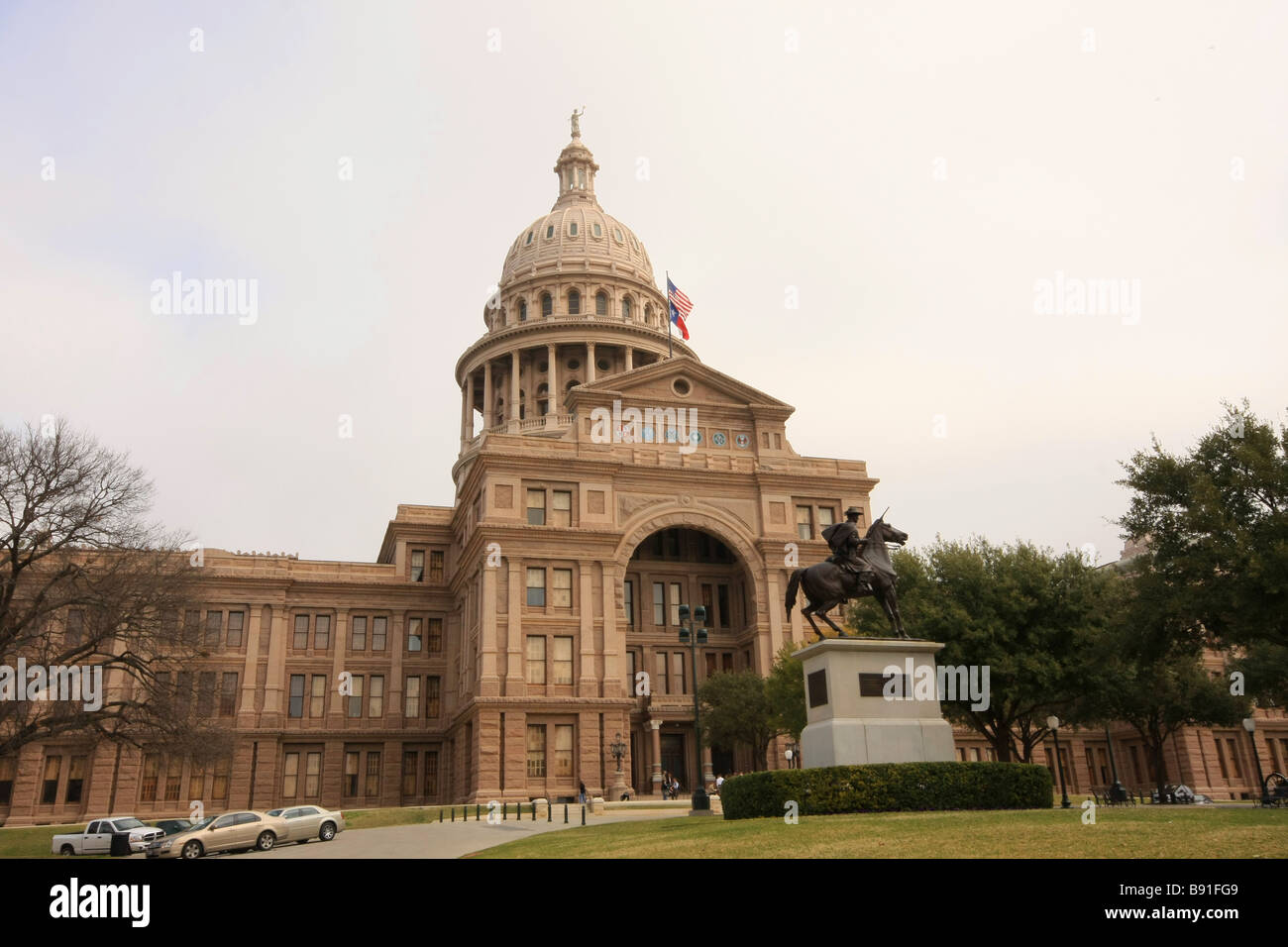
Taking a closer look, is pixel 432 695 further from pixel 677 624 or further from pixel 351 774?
pixel 677 624

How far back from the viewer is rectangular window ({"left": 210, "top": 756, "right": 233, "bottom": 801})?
196 ft

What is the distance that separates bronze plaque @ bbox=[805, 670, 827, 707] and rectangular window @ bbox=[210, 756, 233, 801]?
4709 cm

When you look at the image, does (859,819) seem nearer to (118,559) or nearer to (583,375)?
(118,559)

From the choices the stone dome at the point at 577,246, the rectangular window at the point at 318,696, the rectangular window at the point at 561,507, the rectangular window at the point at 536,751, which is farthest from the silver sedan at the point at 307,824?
the stone dome at the point at 577,246

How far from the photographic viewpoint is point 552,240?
3698 inches

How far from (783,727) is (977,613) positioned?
12.6 meters

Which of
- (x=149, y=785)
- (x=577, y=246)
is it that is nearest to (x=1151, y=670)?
(x=149, y=785)

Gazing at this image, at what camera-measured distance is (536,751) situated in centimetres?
5169

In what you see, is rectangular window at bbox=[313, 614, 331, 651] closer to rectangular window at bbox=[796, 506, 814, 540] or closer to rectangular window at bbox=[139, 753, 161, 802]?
rectangular window at bbox=[139, 753, 161, 802]

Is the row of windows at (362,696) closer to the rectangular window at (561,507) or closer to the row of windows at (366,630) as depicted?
the row of windows at (366,630)

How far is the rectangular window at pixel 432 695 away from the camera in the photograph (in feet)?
212

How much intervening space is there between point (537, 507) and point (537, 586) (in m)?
4.67

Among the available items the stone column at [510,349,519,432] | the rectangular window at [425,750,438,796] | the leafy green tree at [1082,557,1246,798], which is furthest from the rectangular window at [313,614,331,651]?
the leafy green tree at [1082,557,1246,798]
